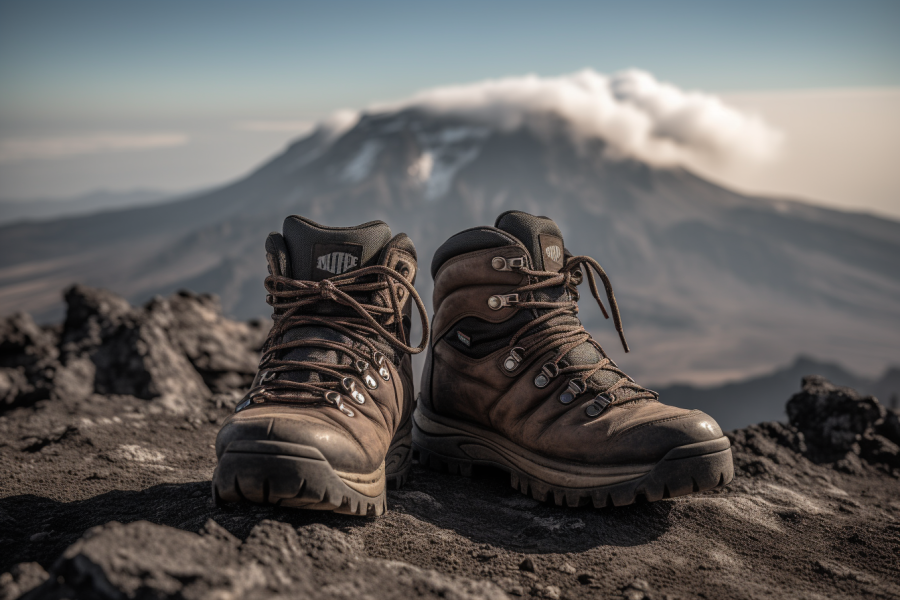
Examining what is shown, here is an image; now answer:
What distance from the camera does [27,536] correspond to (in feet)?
6.20

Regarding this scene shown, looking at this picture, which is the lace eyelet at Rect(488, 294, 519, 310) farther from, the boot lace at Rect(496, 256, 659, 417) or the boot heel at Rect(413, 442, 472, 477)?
the boot heel at Rect(413, 442, 472, 477)

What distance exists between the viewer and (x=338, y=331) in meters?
2.36

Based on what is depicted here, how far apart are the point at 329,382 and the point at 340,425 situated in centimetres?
19

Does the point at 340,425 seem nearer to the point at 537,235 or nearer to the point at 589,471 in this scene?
the point at 589,471

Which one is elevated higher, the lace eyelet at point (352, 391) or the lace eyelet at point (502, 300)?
the lace eyelet at point (502, 300)

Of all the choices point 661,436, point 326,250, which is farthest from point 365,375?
point 661,436

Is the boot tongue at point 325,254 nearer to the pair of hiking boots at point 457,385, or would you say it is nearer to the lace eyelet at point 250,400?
the pair of hiking boots at point 457,385

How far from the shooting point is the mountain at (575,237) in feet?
385

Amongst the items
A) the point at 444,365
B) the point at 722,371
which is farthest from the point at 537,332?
the point at 722,371

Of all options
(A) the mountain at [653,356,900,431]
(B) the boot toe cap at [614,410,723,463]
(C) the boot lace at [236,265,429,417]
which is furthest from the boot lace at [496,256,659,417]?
(A) the mountain at [653,356,900,431]

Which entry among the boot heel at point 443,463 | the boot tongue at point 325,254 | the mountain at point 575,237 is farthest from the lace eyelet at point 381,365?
the mountain at point 575,237

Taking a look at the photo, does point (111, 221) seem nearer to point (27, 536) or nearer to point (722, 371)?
point (722, 371)

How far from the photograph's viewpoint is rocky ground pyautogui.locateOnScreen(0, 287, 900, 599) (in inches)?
57.5

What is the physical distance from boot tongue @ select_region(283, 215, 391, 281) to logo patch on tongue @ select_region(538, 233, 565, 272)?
0.71m
